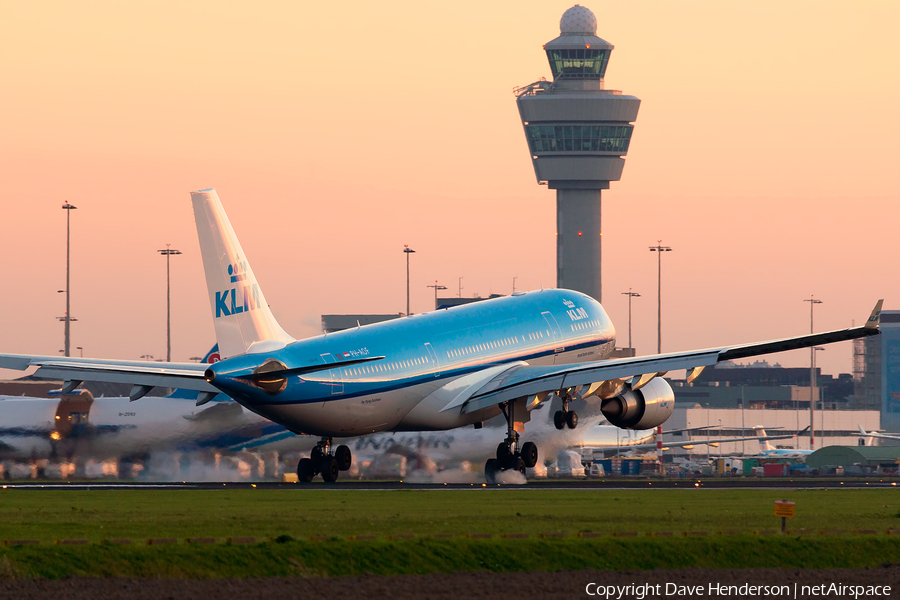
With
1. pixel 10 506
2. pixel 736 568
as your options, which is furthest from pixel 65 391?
pixel 736 568

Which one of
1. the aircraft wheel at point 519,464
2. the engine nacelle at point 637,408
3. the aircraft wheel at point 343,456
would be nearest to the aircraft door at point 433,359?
the aircraft wheel at point 343,456

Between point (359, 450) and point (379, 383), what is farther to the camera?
point (359, 450)

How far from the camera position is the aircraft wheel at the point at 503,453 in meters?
55.2

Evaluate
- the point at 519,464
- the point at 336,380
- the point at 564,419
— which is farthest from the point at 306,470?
the point at 564,419

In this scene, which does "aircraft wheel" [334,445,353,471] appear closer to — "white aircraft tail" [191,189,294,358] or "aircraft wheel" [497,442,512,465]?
"aircraft wheel" [497,442,512,465]

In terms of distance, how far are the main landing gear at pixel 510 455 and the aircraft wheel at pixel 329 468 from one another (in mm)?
6231

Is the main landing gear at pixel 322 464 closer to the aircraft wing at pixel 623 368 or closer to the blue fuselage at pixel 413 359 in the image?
the blue fuselage at pixel 413 359

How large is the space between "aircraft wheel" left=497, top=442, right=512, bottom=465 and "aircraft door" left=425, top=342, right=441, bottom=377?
13.2ft

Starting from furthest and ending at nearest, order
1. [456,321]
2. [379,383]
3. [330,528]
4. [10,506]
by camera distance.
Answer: [456,321], [379,383], [10,506], [330,528]

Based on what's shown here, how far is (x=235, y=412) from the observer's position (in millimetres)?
58375

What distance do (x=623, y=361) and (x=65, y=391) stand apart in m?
19.7

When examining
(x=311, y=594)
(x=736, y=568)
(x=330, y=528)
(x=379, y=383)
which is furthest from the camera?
(x=379, y=383)

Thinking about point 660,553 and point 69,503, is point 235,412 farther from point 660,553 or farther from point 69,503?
point 660,553

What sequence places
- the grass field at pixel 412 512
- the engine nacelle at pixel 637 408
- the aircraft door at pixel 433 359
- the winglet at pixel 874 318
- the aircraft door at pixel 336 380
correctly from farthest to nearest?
the engine nacelle at pixel 637 408, the aircraft door at pixel 433 359, the aircraft door at pixel 336 380, the winglet at pixel 874 318, the grass field at pixel 412 512
